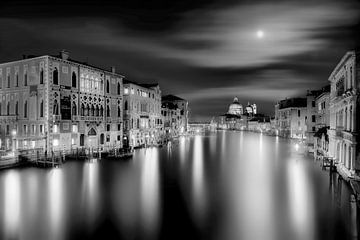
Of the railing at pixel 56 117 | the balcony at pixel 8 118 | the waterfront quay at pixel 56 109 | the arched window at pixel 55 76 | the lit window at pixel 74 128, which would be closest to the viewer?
the waterfront quay at pixel 56 109

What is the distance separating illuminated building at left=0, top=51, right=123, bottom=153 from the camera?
32000 mm

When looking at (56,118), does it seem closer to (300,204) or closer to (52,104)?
(52,104)

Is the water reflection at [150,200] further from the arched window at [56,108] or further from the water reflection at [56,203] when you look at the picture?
the arched window at [56,108]

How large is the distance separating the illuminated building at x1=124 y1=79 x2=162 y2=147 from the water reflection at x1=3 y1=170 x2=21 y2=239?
969 inches

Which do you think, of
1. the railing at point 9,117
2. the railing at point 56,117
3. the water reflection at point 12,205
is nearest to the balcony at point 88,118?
the railing at point 56,117

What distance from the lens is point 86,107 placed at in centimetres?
3709

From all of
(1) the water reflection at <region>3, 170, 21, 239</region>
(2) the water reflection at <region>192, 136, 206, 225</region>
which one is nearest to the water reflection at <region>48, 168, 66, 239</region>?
(1) the water reflection at <region>3, 170, 21, 239</region>

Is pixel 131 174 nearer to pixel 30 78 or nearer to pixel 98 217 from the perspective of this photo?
pixel 98 217

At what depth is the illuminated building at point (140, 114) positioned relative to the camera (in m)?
47.2

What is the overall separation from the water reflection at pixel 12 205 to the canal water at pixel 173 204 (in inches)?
1.6

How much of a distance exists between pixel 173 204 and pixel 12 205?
348 inches

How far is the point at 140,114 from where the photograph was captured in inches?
2005

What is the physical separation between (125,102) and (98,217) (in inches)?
1350

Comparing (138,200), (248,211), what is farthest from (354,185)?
(138,200)
